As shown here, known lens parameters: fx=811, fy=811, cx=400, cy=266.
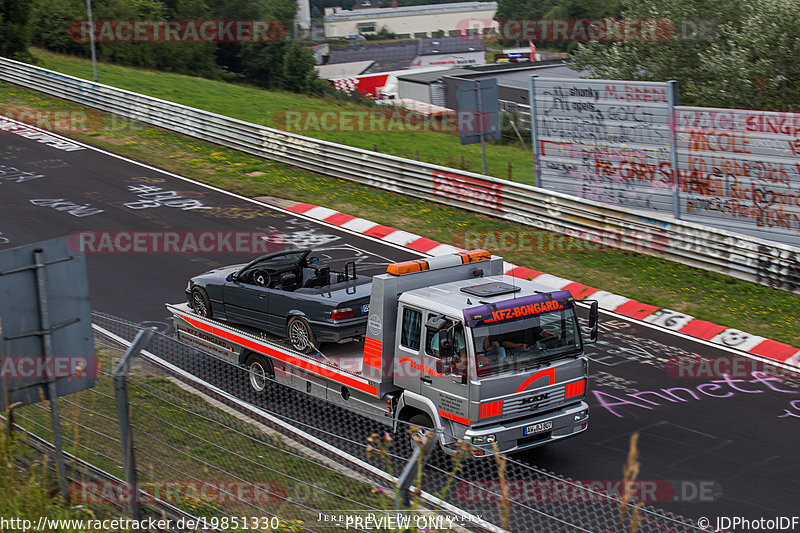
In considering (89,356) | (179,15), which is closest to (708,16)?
(89,356)

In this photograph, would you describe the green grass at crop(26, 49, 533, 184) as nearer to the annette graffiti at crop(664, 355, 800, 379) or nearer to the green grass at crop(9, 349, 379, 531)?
the annette graffiti at crop(664, 355, 800, 379)

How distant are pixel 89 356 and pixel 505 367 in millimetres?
4669

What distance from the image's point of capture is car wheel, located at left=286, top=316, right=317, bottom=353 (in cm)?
1132

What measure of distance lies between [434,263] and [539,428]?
2.51 m

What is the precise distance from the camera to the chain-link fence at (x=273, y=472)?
20.9 feet

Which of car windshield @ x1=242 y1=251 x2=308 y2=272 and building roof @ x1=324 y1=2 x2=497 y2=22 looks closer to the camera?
car windshield @ x1=242 y1=251 x2=308 y2=272

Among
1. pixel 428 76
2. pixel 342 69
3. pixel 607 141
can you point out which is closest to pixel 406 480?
pixel 607 141

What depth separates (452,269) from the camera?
10844 millimetres

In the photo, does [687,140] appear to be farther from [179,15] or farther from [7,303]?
[179,15]

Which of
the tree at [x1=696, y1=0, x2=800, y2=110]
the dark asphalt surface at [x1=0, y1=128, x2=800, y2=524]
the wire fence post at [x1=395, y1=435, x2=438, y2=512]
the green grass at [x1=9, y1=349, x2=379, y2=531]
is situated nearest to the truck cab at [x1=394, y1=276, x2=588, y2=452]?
the dark asphalt surface at [x1=0, y1=128, x2=800, y2=524]

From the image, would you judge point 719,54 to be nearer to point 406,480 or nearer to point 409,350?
point 409,350

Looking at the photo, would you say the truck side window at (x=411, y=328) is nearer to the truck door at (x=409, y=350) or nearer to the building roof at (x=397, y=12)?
the truck door at (x=409, y=350)

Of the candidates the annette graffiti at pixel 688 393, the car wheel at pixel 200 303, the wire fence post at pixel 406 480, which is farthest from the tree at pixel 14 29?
the wire fence post at pixel 406 480

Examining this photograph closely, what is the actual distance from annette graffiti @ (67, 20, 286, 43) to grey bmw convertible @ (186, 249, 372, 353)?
1236 inches
